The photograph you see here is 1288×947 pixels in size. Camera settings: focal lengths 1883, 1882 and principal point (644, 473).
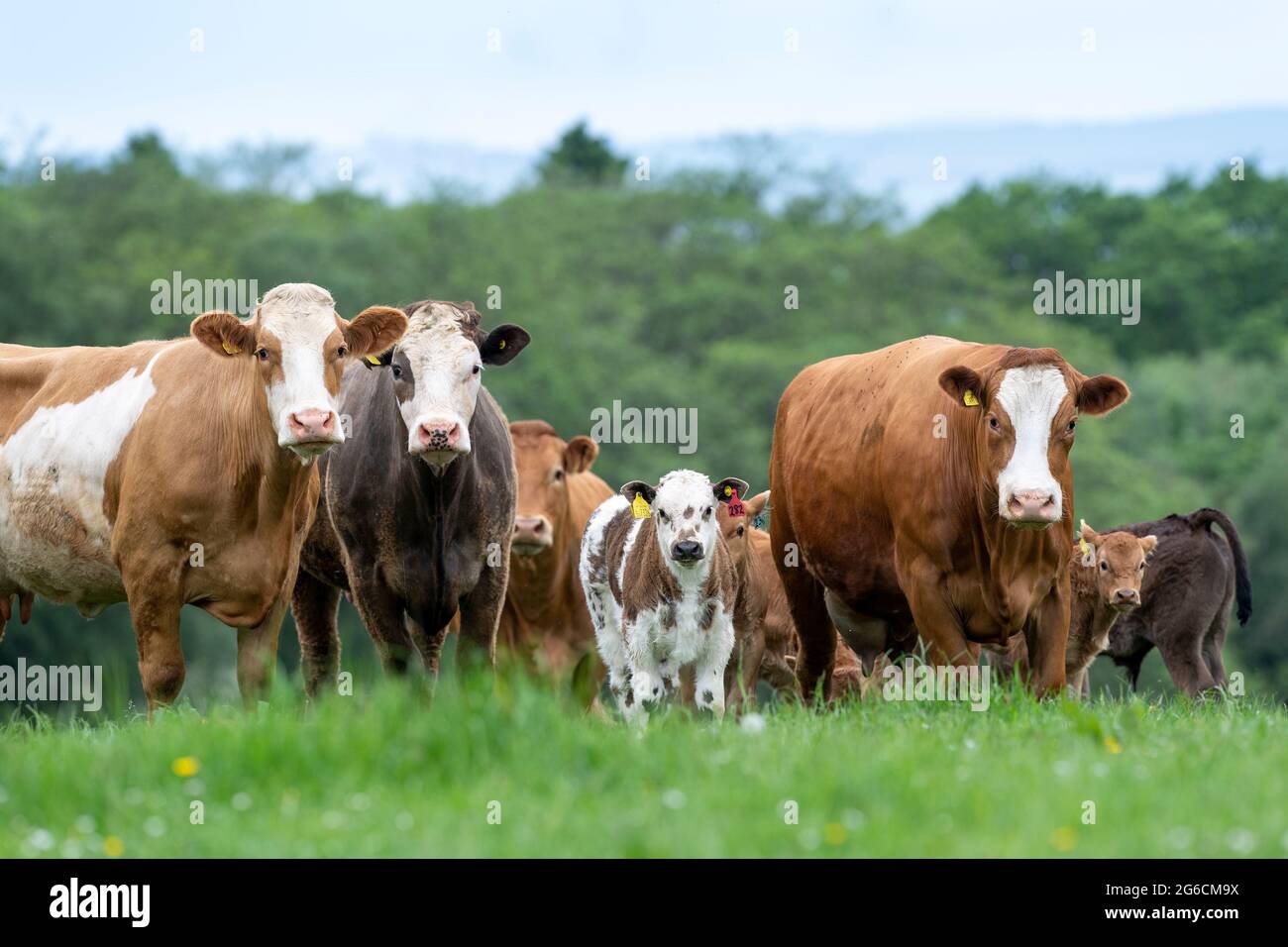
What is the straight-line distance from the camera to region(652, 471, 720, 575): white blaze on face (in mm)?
10109

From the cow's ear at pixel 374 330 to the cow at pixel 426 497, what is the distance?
0.73 ft

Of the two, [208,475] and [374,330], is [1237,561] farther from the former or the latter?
[208,475]

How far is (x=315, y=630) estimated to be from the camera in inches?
446

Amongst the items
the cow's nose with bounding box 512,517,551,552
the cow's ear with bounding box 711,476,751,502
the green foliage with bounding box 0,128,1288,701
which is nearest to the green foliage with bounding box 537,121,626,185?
the green foliage with bounding box 0,128,1288,701

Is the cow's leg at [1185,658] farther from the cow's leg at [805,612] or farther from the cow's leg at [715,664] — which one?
the cow's leg at [715,664]

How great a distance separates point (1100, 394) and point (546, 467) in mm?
5211

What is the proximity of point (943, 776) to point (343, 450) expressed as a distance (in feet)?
14.9

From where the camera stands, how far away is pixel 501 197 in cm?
7600

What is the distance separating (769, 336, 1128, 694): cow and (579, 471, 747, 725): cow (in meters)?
0.59

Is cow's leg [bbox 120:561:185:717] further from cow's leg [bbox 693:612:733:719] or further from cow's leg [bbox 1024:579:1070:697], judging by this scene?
cow's leg [bbox 1024:579:1070:697]

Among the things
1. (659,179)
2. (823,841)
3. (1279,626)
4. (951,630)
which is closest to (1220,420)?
(1279,626)

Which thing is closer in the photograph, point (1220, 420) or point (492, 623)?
point (492, 623)

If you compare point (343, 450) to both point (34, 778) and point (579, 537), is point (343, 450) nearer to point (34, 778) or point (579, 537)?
point (34, 778)

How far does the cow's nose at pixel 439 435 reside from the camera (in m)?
8.60
